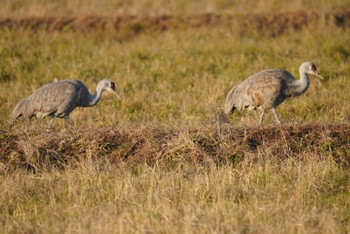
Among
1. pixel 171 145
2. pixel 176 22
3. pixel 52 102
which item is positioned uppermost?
pixel 176 22

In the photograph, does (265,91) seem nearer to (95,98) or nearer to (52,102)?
(95,98)

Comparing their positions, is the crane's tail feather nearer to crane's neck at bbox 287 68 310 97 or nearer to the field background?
the field background

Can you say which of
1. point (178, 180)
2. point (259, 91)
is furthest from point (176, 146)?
point (259, 91)

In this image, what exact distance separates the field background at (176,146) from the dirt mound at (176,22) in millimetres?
1053

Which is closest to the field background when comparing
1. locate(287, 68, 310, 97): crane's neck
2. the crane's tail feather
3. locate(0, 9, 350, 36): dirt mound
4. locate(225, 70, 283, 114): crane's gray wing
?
the crane's tail feather

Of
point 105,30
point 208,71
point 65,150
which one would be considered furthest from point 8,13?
point 65,150

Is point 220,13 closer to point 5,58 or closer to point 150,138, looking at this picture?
point 5,58

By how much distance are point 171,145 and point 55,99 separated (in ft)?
6.17

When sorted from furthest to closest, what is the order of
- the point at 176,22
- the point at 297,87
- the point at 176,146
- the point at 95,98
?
the point at 176,22 < the point at 95,98 < the point at 297,87 < the point at 176,146

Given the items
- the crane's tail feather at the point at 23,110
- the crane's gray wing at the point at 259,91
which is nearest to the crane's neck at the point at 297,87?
the crane's gray wing at the point at 259,91

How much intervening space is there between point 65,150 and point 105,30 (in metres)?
8.13

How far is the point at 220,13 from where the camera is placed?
668 inches

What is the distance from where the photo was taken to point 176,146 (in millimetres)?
7992

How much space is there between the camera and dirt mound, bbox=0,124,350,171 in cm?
798
